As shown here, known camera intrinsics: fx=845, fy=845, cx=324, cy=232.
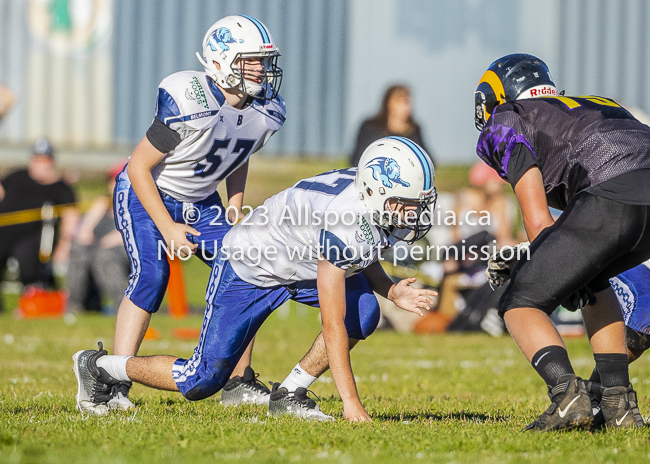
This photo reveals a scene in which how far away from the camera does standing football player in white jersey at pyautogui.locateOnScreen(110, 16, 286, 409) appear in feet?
14.2

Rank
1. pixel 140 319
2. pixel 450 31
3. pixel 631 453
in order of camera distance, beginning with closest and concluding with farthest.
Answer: pixel 631 453 < pixel 140 319 < pixel 450 31

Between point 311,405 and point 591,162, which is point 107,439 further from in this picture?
point 591,162

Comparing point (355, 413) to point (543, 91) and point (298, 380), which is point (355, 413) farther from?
point (543, 91)

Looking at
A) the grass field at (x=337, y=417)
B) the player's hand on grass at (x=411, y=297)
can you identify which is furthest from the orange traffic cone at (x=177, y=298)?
the player's hand on grass at (x=411, y=297)

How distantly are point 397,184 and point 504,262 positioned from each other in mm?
570

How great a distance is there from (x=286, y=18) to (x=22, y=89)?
5762 mm

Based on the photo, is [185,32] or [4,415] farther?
[185,32]

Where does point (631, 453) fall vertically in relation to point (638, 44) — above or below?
below

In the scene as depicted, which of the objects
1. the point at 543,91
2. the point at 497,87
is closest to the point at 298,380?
the point at 497,87

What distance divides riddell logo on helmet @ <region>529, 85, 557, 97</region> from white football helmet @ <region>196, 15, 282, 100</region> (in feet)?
4.56

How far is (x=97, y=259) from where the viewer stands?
1052 cm

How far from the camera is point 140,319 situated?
4.56 meters

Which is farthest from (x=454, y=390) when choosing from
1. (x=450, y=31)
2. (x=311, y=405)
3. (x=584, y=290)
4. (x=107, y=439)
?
(x=450, y=31)

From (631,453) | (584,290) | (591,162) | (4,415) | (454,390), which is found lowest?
(454,390)
